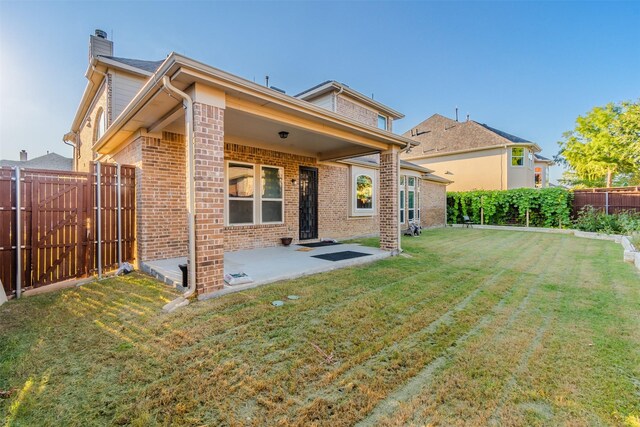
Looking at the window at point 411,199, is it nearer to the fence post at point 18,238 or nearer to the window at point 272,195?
the window at point 272,195

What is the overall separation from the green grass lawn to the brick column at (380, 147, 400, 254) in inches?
112

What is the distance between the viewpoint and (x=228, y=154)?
7.21 metres

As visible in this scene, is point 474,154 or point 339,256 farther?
point 474,154

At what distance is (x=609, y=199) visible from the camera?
1371 centimetres

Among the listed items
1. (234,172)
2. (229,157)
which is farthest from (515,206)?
(229,157)

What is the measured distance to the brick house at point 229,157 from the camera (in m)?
4.07

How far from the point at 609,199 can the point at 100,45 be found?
22.9 metres

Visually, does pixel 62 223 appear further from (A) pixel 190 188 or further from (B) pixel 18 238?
(A) pixel 190 188

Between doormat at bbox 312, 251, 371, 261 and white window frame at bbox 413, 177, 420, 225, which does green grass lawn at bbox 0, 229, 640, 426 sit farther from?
white window frame at bbox 413, 177, 420, 225

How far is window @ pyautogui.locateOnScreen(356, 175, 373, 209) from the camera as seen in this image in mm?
10984

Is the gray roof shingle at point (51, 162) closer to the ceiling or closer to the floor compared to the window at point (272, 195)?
closer to the ceiling

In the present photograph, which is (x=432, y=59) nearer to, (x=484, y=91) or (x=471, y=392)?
(x=484, y=91)

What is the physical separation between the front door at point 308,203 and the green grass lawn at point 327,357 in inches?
183

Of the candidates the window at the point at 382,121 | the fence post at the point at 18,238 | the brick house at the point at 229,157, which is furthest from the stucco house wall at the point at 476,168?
the fence post at the point at 18,238
